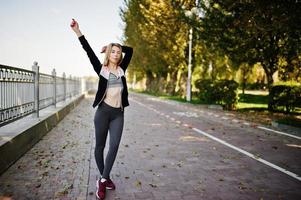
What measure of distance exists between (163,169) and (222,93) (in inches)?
632

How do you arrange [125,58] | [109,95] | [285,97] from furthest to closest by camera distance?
[285,97] → [125,58] → [109,95]

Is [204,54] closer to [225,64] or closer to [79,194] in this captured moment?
[225,64]

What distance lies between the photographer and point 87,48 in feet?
16.0

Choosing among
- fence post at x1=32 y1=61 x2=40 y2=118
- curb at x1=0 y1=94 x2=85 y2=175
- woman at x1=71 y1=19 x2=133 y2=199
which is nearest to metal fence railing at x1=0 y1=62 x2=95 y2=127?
fence post at x1=32 y1=61 x2=40 y2=118

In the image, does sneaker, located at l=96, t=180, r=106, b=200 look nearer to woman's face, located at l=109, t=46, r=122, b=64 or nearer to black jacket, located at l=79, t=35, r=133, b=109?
black jacket, located at l=79, t=35, r=133, b=109

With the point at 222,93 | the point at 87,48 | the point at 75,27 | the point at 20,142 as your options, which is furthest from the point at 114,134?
the point at 222,93

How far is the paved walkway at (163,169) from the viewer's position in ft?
16.5

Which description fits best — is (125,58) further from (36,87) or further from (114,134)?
(36,87)

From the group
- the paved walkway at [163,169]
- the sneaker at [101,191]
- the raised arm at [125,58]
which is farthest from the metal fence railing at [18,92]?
the sneaker at [101,191]

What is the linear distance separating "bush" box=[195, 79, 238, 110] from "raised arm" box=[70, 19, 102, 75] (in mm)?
17176

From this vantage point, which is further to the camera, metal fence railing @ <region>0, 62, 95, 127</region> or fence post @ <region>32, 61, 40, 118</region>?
fence post @ <region>32, 61, 40, 118</region>

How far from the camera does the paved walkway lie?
503 cm

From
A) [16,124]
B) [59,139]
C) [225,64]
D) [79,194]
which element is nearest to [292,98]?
[59,139]

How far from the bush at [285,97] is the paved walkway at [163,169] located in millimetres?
7793
